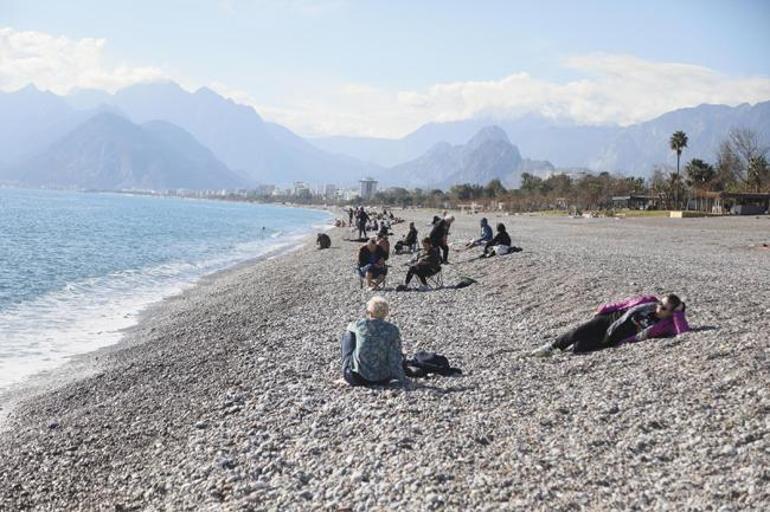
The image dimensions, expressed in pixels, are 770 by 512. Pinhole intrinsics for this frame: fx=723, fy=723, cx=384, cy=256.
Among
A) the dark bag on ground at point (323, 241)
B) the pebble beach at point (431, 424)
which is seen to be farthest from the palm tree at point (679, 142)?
the pebble beach at point (431, 424)

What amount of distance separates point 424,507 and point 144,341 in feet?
39.7

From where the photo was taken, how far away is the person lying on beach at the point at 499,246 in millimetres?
24688

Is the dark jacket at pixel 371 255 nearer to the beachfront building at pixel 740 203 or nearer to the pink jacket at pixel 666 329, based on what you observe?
the pink jacket at pixel 666 329

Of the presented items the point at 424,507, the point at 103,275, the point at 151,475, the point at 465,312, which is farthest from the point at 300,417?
the point at 103,275

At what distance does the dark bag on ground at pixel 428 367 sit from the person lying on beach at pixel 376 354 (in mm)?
347

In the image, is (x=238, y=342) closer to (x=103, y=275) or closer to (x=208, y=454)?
(x=208, y=454)

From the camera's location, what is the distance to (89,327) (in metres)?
19.2

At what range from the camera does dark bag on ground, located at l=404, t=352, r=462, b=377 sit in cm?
997

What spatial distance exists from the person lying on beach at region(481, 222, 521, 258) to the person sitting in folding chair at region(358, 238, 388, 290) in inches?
217

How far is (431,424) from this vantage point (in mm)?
7793

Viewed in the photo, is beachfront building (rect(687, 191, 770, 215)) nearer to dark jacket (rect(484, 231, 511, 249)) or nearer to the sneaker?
dark jacket (rect(484, 231, 511, 249))

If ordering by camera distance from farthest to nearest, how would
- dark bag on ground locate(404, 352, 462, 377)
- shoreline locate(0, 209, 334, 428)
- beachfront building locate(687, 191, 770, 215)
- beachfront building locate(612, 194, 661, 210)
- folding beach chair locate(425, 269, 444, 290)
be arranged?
1. beachfront building locate(612, 194, 661, 210)
2. beachfront building locate(687, 191, 770, 215)
3. folding beach chair locate(425, 269, 444, 290)
4. shoreline locate(0, 209, 334, 428)
5. dark bag on ground locate(404, 352, 462, 377)

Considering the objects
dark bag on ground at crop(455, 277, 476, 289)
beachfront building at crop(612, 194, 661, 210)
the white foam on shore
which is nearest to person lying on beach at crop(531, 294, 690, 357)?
dark bag on ground at crop(455, 277, 476, 289)

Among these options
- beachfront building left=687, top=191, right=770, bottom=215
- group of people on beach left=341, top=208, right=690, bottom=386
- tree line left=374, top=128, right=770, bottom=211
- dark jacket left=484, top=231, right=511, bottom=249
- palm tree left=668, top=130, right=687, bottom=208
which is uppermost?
palm tree left=668, top=130, right=687, bottom=208
